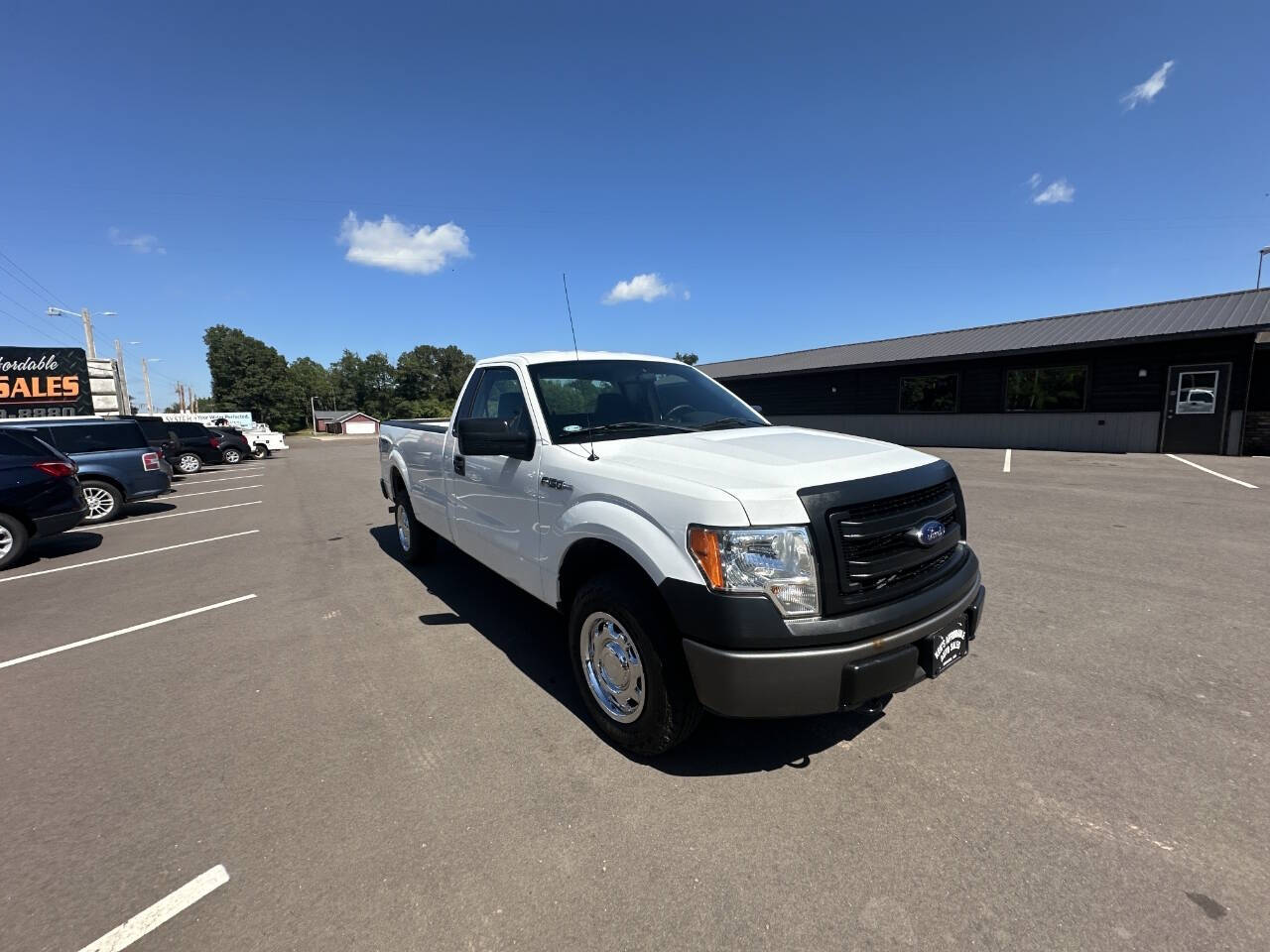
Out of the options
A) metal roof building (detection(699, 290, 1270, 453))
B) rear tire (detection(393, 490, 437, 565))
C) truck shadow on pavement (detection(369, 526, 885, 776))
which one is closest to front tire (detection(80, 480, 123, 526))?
rear tire (detection(393, 490, 437, 565))

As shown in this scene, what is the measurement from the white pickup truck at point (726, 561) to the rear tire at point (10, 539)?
763 centimetres

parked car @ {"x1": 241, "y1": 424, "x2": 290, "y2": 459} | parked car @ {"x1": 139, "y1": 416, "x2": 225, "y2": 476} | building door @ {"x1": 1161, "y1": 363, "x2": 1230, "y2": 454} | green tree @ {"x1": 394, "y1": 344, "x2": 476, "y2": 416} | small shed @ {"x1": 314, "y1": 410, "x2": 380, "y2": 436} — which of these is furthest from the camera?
green tree @ {"x1": 394, "y1": 344, "x2": 476, "y2": 416}

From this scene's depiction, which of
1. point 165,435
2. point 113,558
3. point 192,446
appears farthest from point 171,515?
point 192,446

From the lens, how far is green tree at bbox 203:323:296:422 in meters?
92.4

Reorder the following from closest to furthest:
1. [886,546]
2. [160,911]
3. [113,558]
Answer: [160,911] < [886,546] < [113,558]

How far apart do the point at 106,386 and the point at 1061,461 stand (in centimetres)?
3942

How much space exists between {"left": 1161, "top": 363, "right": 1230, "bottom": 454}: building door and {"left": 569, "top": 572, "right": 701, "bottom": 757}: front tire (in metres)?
19.7

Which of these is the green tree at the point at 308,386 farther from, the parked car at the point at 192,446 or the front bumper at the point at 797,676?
the front bumper at the point at 797,676

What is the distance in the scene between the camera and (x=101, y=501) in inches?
403

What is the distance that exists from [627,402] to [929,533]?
2018mm

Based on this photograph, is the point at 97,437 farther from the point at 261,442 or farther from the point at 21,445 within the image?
the point at 261,442

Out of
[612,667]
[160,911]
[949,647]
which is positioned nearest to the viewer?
[160,911]

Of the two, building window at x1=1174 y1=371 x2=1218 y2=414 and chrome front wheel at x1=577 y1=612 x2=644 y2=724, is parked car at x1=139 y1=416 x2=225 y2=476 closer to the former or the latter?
chrome front wheel at x1=577 y1=612 x2=644 y2=724

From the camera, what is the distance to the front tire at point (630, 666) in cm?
244
